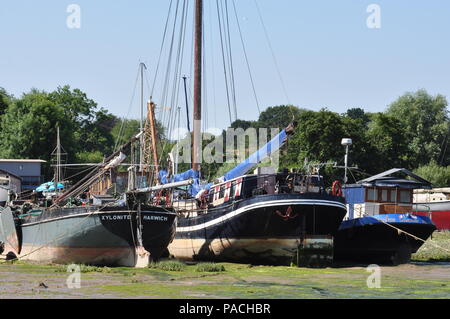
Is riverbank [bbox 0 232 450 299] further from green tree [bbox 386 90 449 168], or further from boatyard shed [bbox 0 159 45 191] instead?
green tree [bbox 386 90 449 168]

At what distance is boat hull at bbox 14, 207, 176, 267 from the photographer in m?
36.6

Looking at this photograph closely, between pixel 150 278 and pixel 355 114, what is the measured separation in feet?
395

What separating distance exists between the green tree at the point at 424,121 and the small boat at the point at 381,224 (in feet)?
172

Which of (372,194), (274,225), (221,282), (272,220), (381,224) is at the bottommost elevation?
(221,282)

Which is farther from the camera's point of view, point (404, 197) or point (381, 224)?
point (404, 197)

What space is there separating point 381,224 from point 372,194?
120 inches

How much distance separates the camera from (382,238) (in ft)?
140

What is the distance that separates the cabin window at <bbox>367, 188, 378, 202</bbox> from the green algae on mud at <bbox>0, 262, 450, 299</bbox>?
725cm

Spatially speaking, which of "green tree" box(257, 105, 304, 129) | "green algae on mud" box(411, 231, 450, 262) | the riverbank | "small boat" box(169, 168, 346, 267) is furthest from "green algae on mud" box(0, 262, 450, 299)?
"green tree" box(257, 105, 304, 129)

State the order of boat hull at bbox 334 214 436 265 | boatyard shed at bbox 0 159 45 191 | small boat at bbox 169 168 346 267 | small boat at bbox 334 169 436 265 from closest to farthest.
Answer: small boat at bbox 169 168 346 267 → boat hull at bbox 334 214 436 265 → small boat at bbox 334 169 436 265 → boatyard shed at bbox 0 159 45 191

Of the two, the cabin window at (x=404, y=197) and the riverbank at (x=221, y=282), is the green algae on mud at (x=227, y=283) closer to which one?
the riverbank at (x=221, y=282)

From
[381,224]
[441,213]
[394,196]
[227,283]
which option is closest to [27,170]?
[441,213]

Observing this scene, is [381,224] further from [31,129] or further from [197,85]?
[31,129]
